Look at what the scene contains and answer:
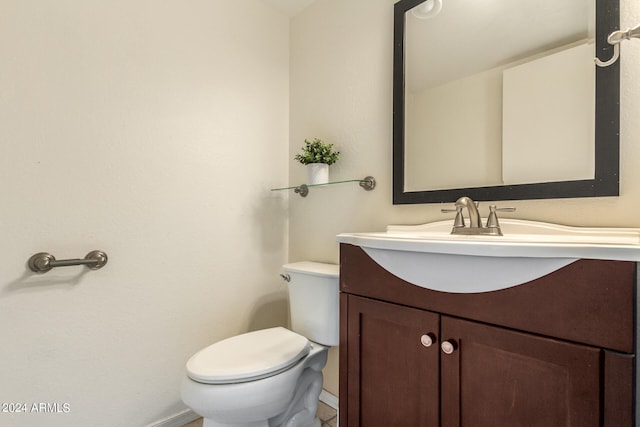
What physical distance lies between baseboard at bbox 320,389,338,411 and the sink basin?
3.41ft

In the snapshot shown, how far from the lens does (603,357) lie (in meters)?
0.55

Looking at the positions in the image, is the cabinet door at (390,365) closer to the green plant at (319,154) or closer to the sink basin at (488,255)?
the sink basin at (488,255)

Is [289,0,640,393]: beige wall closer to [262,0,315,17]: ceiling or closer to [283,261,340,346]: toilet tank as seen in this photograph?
[262,0,315,17]: ceiling

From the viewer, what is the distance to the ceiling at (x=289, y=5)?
5.57 ft

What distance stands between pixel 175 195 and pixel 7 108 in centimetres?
60

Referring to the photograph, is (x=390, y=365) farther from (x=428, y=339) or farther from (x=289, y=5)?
(x=289, y=5)

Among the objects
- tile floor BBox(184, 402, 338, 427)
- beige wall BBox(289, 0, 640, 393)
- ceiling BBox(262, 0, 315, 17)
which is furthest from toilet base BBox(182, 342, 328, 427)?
A: ceiling BBox(262, 0, 315, 17)

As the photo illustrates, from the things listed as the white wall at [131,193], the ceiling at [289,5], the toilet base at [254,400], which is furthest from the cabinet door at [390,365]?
the ceiling at [289,5]

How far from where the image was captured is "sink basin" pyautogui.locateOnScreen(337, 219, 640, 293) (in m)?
0.57

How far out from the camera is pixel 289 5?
1727 millimetres

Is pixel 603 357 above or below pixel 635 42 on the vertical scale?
below

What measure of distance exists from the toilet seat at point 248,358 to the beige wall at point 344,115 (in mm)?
422

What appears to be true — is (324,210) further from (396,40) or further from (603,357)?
(603,357)

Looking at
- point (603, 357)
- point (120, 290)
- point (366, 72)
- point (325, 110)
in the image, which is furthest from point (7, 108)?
point (603, 357)
